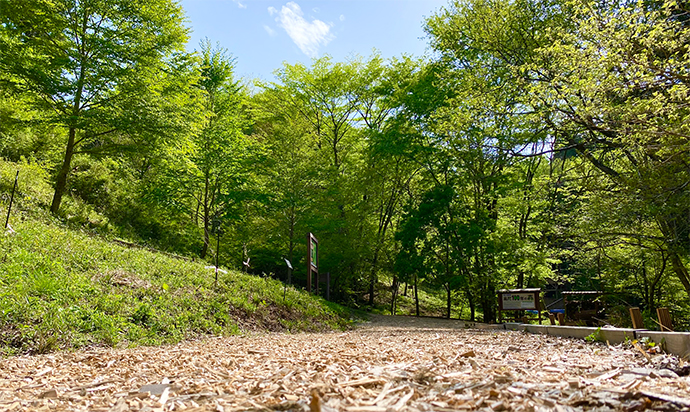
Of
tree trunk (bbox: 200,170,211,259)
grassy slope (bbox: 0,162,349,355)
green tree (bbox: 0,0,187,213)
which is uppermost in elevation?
green tree (bbox: 0,0,187,213)

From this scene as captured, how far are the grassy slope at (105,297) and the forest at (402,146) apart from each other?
330cm

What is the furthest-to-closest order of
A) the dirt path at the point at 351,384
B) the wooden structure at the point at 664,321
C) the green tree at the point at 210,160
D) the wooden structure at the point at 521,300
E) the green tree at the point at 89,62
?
1. the green tree at the point at 210,160
2. the wooden structure at the point at 521,300
3. the green tree at the point at 89,62
4. the wooden structure at the point at 664,321
5. the dirt path at the point at 351,384

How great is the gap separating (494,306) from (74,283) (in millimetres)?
12324

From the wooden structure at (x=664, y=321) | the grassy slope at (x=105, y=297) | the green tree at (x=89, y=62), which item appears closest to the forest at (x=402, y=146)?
the green tree at (x=89, y=62)

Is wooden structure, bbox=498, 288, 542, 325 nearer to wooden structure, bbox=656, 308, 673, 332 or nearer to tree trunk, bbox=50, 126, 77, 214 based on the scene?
wooden structure, bbox=656, 308, 673, 332

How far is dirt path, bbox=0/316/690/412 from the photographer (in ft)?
5.01

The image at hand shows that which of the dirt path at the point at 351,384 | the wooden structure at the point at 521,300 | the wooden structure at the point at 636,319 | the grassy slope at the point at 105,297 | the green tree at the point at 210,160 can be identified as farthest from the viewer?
the green tree at the point at 210,160

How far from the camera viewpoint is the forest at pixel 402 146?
20.5 feet

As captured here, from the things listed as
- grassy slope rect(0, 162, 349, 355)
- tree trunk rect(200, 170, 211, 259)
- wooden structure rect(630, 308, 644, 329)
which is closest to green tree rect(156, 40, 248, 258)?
tree trunk rect(200, 170, 211, 259)

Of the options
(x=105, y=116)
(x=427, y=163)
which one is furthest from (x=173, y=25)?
(x=427, y=163)

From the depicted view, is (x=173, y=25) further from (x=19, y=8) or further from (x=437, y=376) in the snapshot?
(x=437, y=376)

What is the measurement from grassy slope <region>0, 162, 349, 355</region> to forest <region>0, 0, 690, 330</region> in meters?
3.30

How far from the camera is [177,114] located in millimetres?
10516

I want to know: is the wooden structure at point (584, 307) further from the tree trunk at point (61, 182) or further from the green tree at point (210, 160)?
the tree trunk at point (61, 182)
